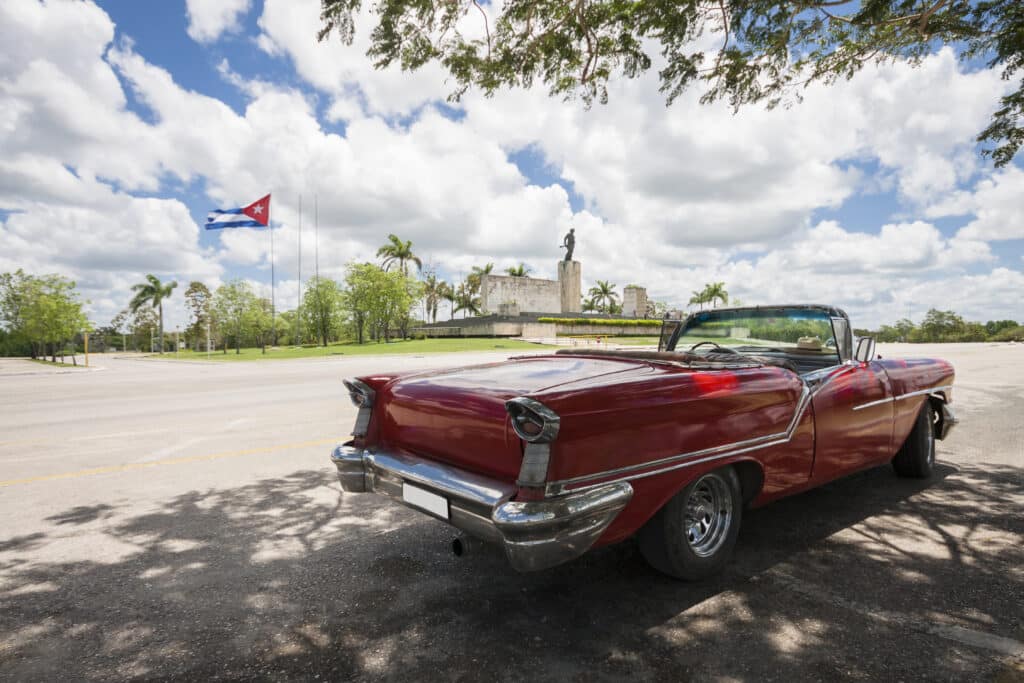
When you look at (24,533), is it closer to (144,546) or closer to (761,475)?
(144,546)

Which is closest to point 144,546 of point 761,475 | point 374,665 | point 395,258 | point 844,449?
point 374,665

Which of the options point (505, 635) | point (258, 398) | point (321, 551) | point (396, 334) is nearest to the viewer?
point (505, 635)

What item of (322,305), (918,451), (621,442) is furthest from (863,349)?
(322,305)

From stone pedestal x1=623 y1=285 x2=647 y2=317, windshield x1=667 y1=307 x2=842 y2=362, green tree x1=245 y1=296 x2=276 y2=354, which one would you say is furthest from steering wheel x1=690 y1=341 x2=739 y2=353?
stone pedestal x1=623 y1=285 x2=647 y2=317

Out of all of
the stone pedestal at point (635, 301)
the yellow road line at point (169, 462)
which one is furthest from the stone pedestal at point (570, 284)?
the yellow road line at point (169, 462)

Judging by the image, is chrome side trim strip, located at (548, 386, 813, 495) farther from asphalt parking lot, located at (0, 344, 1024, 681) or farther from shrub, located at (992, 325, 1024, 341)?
shrub, located at (992, 325, 1024, 341)

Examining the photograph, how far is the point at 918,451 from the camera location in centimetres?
461

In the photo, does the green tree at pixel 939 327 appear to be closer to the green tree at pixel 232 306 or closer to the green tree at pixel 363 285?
the green tree at pixel 363 285

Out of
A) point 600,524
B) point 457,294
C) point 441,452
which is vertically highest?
point 457,294

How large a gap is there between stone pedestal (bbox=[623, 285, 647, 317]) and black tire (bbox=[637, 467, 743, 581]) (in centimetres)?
6247

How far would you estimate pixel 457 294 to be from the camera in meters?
79.3

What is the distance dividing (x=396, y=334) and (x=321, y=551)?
6609 cm

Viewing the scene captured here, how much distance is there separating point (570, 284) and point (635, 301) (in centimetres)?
1253

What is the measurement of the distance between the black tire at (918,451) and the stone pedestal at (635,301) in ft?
198
